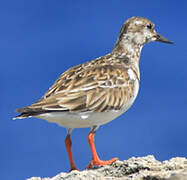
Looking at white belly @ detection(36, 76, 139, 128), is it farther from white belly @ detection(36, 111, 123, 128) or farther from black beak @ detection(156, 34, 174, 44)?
black beak @ detection(156, 34, 174, 44)

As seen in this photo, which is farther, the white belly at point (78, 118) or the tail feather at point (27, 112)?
the white belly at point (78, 118)

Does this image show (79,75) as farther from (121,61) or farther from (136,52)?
(136,52)

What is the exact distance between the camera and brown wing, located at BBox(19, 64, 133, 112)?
40.8ft

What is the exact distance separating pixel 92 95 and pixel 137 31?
391cm

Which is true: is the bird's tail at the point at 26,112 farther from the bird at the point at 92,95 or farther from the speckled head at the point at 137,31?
the speckled head at the point at 137,31

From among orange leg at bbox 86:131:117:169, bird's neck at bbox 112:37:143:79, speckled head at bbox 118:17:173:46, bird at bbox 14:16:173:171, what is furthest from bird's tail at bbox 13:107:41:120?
speckled head at bbox 118:17:173:46

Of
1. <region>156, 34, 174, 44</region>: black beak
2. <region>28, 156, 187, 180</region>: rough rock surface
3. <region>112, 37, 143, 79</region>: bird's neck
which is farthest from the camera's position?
<region>156, 34, 174, 44</region>: black beak

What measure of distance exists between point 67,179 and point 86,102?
9.34 ft

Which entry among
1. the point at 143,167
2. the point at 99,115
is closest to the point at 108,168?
the point at 143,167

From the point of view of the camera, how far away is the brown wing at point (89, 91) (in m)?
12.4

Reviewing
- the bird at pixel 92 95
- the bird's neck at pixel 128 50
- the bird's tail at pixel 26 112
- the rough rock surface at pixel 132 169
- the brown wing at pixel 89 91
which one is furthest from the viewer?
the bird's neck at pixel 128 50

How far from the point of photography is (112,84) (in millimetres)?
13562

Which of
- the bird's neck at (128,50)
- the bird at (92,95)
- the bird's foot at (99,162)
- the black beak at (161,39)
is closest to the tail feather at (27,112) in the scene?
the bird at (92,95)

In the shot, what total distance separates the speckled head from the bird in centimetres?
32
